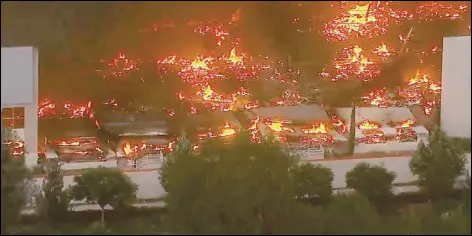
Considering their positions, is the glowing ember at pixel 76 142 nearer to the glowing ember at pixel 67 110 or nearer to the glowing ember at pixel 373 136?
the glowing ember at pixel 67 110

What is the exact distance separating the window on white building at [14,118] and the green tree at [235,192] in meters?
1.08

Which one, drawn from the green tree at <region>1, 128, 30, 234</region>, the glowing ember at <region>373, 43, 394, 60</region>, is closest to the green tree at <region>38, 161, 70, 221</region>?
the green tree at <region>1, 128, 30, 234</region>

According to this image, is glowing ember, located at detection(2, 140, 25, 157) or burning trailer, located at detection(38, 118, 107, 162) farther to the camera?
burning trailer, located at detection(38, 118, 107, 162)

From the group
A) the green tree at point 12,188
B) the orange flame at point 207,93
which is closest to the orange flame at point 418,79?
the orange flame at point 207,93

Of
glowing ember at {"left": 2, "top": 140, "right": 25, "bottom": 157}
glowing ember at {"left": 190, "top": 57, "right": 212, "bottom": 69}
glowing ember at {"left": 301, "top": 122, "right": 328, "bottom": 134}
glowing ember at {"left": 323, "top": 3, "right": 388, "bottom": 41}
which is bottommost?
glowing ember at {"left": 2, "top": 140, "right": 25, "bottom": 157}

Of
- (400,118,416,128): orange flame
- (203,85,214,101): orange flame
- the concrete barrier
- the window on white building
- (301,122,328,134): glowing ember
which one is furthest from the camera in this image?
(203,85,214,101): orange flame

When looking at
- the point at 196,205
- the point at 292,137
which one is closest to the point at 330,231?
the point at 196,205

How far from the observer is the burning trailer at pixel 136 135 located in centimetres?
553

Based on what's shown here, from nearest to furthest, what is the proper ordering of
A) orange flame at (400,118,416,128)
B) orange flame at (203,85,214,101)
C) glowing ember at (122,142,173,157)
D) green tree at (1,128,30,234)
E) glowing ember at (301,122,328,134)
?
green tree at (1,128,30,234), glowing ember at (122,142,173,157), orange flame at (400,118,416,128), glowing ember at (301,122,328,134), orange flame at (203,85,214,101)

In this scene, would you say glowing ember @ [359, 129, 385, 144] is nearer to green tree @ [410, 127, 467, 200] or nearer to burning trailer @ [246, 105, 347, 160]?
burning trailer @ [246, 105, 347, 160]

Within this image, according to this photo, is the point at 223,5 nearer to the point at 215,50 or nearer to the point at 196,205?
the point at 196,205

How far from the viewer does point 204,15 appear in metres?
3.70

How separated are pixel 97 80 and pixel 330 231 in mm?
2999

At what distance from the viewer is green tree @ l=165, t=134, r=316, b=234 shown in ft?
11.5
